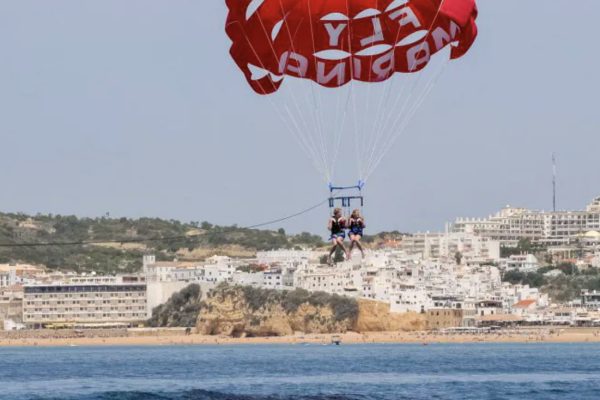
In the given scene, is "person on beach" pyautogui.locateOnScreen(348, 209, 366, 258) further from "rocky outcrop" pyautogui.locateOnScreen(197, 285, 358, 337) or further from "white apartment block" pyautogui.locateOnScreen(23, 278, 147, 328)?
"white apartment block" pyautogui.locateOnScreen(23, 278, 147, 328)

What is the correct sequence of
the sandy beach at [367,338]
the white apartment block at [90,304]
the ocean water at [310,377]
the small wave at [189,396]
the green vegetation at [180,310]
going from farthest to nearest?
the white apartment block at [90,304] → the green vegetation at [180,310] → the sandy beach at [367,338] → the ocean water at [310,377] → the small wave at [189,396]

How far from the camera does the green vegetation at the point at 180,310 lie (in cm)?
15250

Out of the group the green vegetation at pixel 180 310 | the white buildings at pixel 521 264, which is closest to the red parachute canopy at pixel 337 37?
the green vegetation at pixel 180 310

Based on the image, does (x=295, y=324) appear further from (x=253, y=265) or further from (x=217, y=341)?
(x=253, y=265)

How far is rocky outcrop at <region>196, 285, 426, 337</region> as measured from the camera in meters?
144

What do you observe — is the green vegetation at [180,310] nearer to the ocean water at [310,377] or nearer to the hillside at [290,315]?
the hillside at [290,315]

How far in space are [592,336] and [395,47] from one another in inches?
3865

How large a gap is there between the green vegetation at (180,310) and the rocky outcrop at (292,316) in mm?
5653

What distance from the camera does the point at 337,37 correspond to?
154 ft

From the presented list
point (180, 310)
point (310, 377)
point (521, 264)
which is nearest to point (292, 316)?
point (180, 310)

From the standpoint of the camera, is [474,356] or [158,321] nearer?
[474,356]

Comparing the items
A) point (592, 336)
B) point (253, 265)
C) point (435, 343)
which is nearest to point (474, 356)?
point (435, 343)

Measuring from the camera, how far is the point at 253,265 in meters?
186

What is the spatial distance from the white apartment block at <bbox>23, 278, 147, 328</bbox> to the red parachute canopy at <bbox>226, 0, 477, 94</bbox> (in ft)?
366
